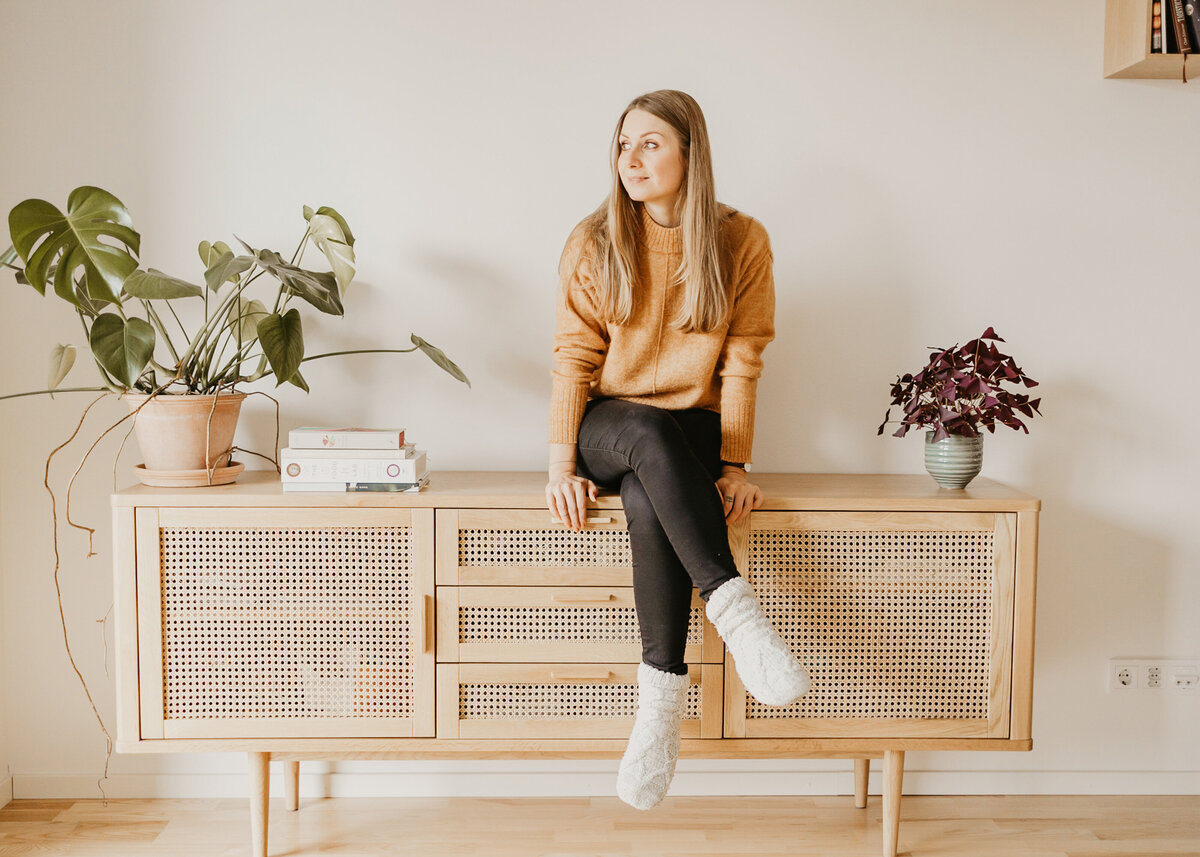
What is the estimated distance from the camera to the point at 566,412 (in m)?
1.67

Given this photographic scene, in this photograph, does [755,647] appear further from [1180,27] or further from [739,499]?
[1180,27]

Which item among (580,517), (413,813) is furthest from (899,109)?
(413,813)

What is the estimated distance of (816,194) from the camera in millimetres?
1905

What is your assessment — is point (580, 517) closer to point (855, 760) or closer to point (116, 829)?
point (855, 760)

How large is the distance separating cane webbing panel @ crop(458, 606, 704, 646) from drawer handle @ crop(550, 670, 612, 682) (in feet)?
0.20

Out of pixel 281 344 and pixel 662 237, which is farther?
pixel 662 237

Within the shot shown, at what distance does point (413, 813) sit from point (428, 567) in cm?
64

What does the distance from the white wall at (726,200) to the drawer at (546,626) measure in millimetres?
411

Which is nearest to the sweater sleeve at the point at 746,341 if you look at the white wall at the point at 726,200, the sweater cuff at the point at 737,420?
the sweater cuff at the point at 737,420

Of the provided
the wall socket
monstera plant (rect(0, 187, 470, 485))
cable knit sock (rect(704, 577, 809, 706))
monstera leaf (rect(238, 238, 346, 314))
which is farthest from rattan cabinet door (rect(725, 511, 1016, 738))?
monstera leaf (rect(238, 238, 346, 314))

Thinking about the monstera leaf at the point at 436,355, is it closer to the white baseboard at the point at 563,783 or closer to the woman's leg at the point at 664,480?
the woman's leg at the point at 664,480

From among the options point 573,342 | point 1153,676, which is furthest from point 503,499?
point 1153,676

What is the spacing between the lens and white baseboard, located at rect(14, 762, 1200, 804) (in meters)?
1.95

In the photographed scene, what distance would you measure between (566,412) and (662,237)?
0.37 metres
